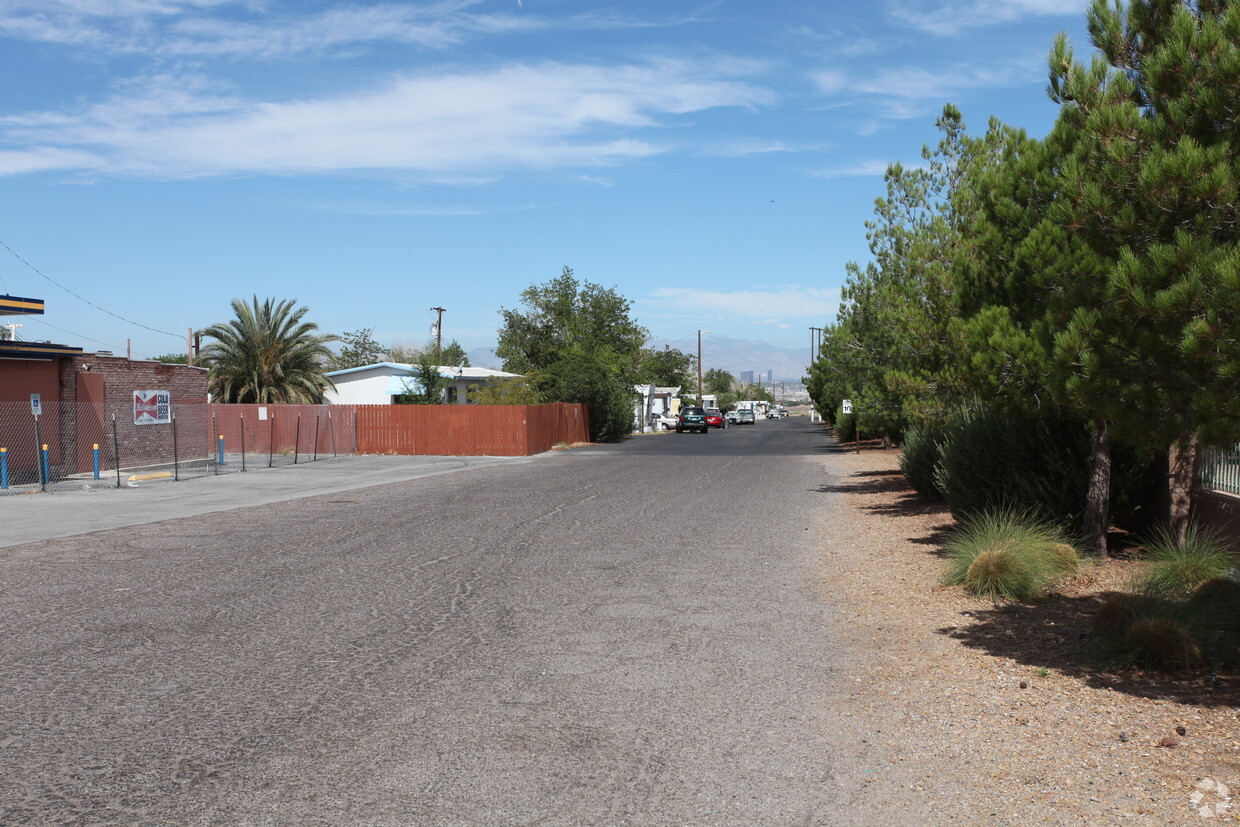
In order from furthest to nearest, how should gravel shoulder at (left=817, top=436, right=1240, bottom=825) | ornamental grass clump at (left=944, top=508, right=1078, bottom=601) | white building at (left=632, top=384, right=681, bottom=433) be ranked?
white building at (left=632, top=384, right=681, bottom=433) → ornamental grass clump at (left=944, top=508, right=1078, bottom=601) → gravel shoulder at (left=817, top=436, right=1240, bottom=825)

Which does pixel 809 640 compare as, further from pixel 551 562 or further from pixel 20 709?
pixel 20 709

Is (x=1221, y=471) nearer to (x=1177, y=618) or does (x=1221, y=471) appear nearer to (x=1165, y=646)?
(x=1177, y=618)

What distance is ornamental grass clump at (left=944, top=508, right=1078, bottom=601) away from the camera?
9.59 metres

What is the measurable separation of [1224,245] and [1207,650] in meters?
2.99

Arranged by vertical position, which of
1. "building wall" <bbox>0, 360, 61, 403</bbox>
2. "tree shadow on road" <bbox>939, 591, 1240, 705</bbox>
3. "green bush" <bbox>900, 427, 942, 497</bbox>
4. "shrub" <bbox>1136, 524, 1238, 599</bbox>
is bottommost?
"tree shadow on road" <bbox>939, 591, 1240, 705</bbox>

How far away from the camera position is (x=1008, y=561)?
969 centimetres

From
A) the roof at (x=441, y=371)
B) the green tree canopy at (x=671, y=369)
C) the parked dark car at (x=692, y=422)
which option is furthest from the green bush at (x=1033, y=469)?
the green tree canopy at (x=671, y=369)

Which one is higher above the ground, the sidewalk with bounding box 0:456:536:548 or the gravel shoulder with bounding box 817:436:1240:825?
the sidewalk with bounding box 0:456:536:548

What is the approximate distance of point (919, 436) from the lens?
62.3 feet

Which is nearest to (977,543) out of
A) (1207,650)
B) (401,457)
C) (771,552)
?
(771,552)

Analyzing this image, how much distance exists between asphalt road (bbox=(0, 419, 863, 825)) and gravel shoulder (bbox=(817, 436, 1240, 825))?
0.99 ft

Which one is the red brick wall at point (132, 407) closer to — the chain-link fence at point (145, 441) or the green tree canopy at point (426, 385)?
the chain-link fence at point (145, 441)

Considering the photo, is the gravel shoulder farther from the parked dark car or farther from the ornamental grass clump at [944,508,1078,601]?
the parked dark car

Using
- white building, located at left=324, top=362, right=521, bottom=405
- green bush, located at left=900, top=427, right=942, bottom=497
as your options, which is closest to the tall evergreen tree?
green bush, located at left=900, top=427, right=942, bottom=497
